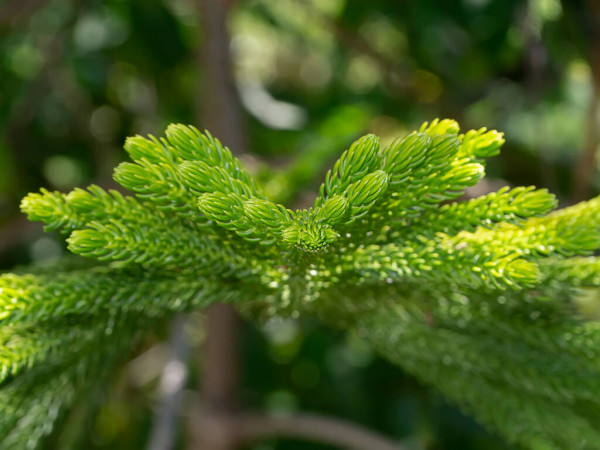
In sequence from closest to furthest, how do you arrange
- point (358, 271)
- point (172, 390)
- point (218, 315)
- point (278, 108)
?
1. point (358, 271)
2. point (172, 390)
3. point (218, 315)
4. point (278, 108)

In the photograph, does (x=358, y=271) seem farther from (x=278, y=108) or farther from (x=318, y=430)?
(x=278, y=108)

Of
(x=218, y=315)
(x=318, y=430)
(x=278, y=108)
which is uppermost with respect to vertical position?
(x=278, y=108)

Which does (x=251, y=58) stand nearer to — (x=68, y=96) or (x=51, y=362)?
(x=68, y=96)

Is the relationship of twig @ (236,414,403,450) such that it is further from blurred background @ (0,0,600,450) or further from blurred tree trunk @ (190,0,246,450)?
blurred background @ (0,0,600,450)

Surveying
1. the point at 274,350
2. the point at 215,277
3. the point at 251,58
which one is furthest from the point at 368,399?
the point at 251,58

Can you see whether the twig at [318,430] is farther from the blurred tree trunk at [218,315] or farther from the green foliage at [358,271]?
the green foliage at [358,271]

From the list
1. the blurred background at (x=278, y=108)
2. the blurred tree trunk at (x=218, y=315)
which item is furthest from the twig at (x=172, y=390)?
the blurred background at (x=278, y=108)

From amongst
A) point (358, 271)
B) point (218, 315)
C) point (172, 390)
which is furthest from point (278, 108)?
point (358, 271)
